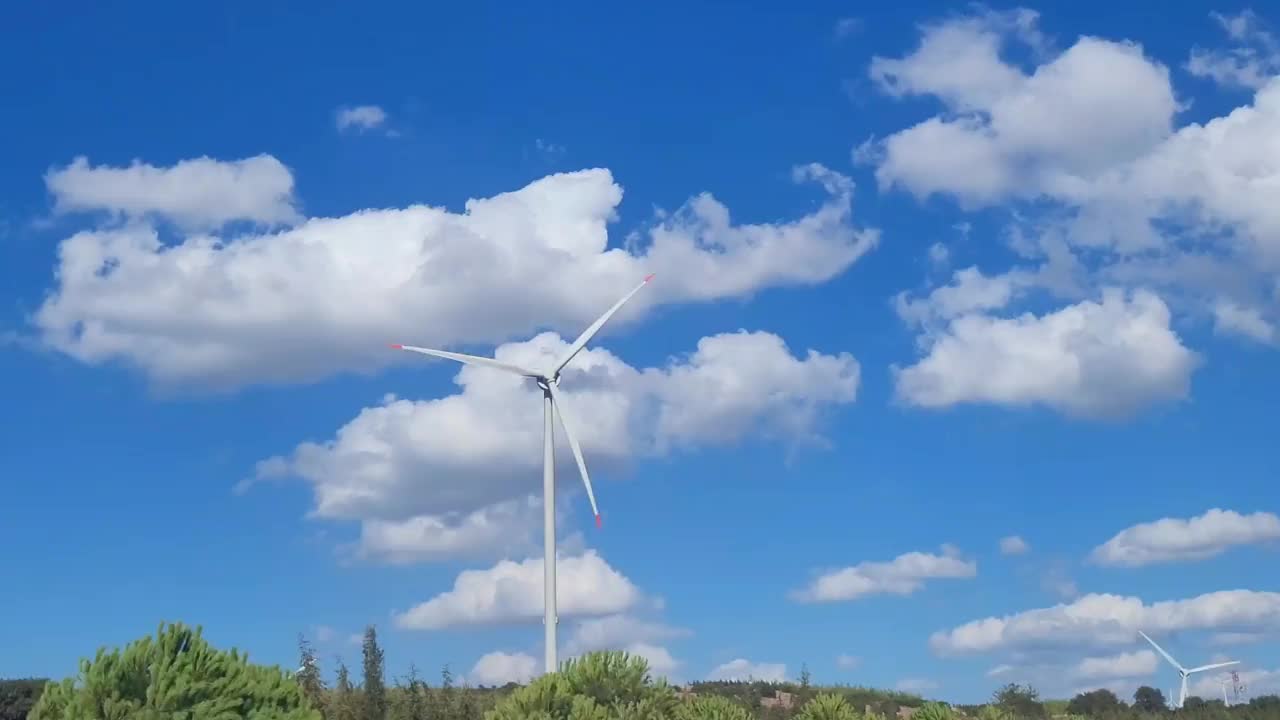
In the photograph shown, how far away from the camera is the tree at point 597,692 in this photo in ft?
133

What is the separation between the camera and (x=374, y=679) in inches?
2467

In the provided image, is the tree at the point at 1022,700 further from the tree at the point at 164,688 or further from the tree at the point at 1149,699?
the tree at the point at 164,688

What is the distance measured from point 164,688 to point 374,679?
30.0m

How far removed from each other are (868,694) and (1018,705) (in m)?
11.5

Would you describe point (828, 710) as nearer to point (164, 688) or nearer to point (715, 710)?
point (715, 710)

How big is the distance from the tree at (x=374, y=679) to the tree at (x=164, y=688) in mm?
27479

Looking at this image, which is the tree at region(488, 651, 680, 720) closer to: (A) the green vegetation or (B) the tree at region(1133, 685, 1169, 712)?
(A) the green vegetation

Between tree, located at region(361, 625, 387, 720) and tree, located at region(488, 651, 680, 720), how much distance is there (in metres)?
21.8

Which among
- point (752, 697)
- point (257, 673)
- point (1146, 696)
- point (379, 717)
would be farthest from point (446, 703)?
point (1146, 696)

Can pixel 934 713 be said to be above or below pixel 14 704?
below

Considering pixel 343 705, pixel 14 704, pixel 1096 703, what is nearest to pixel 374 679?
pixel 343 705

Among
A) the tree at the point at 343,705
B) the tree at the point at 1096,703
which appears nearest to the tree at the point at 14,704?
the tree at the point at 343,705

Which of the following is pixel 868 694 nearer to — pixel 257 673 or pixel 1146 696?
pixel 1146 696

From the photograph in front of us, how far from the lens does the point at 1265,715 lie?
305 feet
